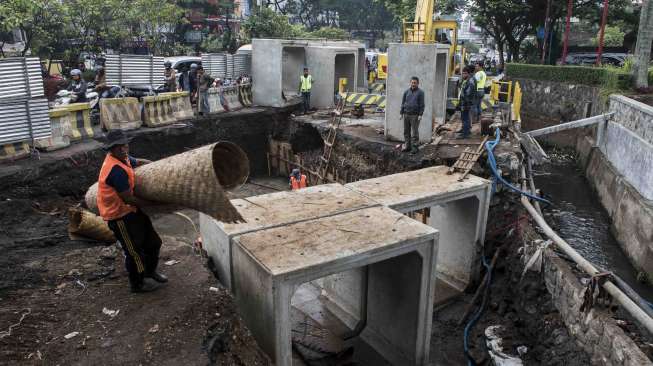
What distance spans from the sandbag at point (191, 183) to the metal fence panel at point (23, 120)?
740 cm

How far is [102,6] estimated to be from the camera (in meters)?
20.6

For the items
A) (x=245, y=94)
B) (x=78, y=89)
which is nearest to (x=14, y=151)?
(x=78, y=89)

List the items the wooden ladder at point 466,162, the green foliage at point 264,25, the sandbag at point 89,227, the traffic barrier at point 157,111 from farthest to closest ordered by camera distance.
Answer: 1. the green foliage at point 264,25
2. the traffic barrier at point 157,111
3. the wooden ladder at point 466,162
4. the sandbag at point 89,227

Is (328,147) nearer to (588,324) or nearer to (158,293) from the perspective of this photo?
(588,324)

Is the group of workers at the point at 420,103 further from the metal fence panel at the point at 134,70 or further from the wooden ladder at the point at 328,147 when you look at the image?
Result: the metal fence panel at the point at 134,70

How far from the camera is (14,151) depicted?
36.3 ft

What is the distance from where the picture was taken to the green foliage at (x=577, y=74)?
1779 centimetres

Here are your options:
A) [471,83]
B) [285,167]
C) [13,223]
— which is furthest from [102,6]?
[471,83]

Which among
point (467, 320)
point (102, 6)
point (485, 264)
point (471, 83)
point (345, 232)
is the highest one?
point (102, 6)

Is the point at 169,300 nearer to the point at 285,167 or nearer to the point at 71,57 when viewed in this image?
the point at 285,167

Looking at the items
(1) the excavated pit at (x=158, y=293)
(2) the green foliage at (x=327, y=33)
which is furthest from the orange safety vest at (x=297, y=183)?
(2) the green foliage at (x=327, y=33)

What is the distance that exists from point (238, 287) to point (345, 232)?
1735 mm

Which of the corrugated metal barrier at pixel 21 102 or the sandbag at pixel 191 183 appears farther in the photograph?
the corrugated metal barrier at pixel 21 102

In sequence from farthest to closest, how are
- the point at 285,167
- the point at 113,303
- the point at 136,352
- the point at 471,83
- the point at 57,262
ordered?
the point at 285,167 → the point at 471,83 → the point at 57,262 → the point at 113,303 → the point at 136,352
